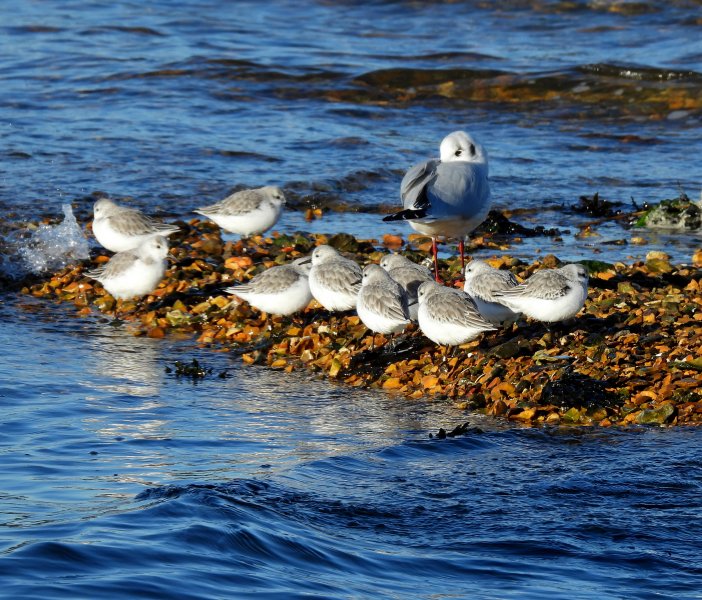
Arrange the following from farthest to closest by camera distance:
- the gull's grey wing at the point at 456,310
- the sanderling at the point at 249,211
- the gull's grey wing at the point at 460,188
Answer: the sanderling at the point at 249,211 → the gull's grey wing at the point at 460,188 → the gull's grey wing at the point at 456,310

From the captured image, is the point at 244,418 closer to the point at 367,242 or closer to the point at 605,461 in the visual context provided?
the point at 605,461

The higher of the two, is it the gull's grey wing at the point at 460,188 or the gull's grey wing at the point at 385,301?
the gull's grey wing at the point at 460,188

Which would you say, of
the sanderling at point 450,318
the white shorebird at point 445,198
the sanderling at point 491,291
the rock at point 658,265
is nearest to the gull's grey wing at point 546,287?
the sanderling at point 491,291

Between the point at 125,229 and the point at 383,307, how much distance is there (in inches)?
145

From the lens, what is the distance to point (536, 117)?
1934 cm

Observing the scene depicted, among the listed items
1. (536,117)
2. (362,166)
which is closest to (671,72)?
(536,117)

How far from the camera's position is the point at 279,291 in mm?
9477

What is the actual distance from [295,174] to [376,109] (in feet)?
14.9

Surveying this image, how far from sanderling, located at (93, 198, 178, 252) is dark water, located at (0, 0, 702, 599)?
96 cm

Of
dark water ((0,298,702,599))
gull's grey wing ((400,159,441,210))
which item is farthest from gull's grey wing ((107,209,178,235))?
dark water ((0,298,702,599))

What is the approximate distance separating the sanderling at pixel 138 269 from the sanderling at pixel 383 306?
2.28m

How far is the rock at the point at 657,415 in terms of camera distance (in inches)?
292

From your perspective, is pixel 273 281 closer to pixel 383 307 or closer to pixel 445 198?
pixel 383 307

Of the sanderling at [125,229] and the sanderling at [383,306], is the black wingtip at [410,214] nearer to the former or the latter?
the sanderling at [383,306]
